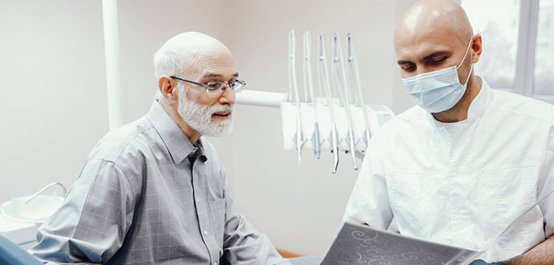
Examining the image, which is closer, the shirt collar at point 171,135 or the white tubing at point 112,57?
the shirt collar at point 171,135

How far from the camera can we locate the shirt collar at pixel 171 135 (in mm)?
1573

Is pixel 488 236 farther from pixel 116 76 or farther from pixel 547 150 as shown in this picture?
pixel 116 76

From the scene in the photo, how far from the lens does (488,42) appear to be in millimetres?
2936

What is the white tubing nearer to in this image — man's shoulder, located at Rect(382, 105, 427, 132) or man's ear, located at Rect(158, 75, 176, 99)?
man's ear, located at Rect(158, 75, 176, 99)

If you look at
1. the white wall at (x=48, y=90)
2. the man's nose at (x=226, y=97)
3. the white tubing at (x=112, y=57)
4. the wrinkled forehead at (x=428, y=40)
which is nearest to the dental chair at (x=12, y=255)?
the man's nose at (x=226, y=97)

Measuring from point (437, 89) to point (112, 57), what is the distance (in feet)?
4.03

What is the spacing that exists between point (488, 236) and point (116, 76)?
1.43 m

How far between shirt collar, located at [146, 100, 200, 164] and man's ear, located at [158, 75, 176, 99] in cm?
4

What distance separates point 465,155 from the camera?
5.12 feet

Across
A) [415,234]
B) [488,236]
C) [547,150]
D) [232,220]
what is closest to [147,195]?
[232,220]

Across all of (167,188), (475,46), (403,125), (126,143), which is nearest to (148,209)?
(167,188)

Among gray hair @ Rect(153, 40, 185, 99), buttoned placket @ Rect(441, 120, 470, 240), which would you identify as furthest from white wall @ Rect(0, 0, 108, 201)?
buttoned placket @ Rect(441, 120, 470, 240)

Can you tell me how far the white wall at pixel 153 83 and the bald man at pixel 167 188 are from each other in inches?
50.8

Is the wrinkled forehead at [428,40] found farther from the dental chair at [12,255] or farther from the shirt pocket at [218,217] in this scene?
the dental chair at [12,255]
